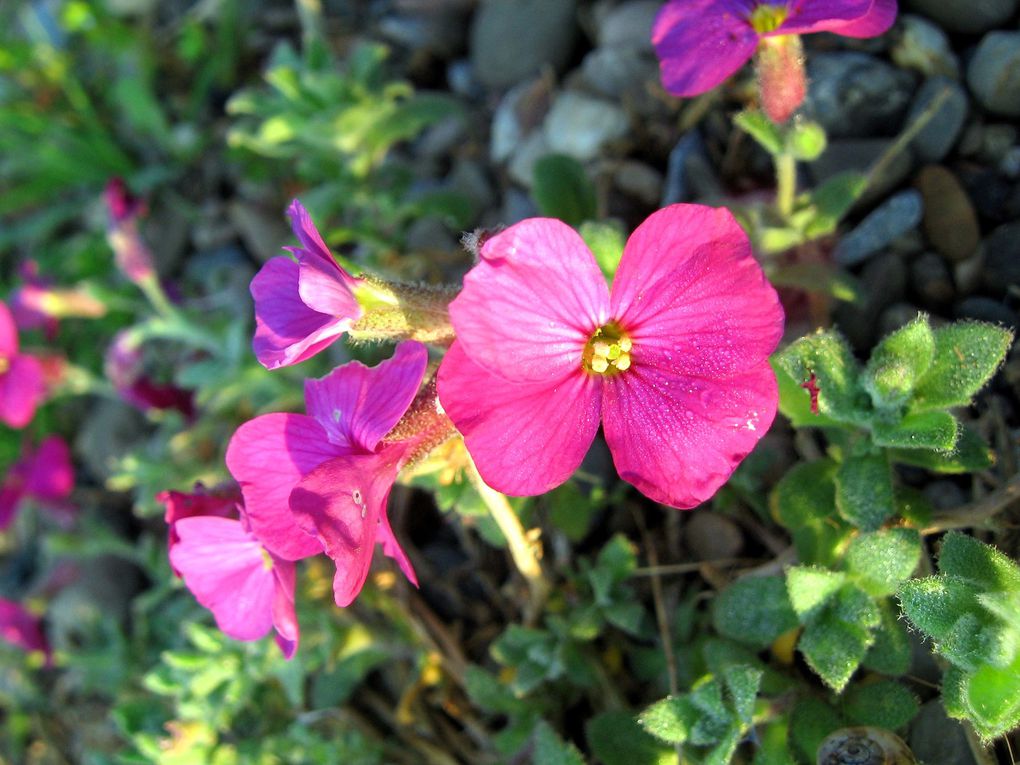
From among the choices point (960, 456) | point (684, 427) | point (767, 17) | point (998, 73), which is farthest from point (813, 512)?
point (998, 73)

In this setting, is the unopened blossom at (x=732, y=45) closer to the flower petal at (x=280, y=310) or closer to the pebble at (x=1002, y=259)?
the pebble at (x=1002, y=259)

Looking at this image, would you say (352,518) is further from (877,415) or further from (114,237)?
(114,237)

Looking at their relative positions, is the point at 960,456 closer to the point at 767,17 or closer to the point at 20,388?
the point at 767,17

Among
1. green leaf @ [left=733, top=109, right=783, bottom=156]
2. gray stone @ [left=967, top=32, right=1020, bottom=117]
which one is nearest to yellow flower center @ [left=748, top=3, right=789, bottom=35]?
green leaf @ [left=733, top=109, right=783, bottom=156]

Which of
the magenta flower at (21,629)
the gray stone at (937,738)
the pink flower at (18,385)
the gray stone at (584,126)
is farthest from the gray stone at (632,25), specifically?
the magenta flower at (21,629)

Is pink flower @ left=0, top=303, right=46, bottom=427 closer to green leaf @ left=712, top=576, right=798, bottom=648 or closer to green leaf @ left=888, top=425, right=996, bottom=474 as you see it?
green leaf @ left=712, top=576, right=798, bottom=648
